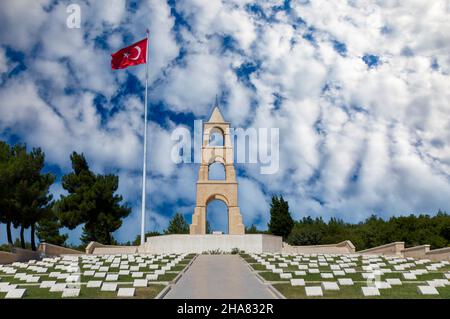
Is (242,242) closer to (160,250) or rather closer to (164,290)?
(160,250)

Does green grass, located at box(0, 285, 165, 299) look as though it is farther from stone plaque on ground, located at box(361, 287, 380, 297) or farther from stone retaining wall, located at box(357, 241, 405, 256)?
stone retaining wall, located at box(357, 241, 405, 256)

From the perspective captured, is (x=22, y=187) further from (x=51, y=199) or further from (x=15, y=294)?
(x=15, y=294)

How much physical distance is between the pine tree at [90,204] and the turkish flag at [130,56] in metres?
13.7

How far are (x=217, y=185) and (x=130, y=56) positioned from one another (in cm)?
1380

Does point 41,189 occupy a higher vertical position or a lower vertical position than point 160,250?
higher

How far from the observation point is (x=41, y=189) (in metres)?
35.8

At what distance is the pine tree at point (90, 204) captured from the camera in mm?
44625

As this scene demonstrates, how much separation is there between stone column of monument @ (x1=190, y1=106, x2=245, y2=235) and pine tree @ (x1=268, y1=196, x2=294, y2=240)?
1314cm

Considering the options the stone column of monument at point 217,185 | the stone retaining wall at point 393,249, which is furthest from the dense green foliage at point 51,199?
the stone retaining wall at point 393,249

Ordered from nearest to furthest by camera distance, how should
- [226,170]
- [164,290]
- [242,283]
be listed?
[164,290] → [242,283] → [226,170]

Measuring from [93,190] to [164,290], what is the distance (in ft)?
113

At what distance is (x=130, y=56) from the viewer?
3722cm
